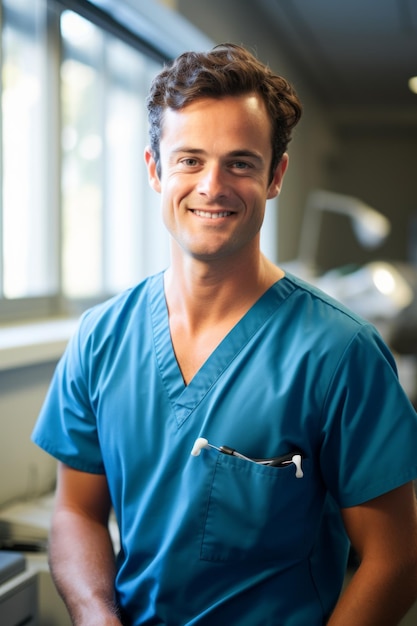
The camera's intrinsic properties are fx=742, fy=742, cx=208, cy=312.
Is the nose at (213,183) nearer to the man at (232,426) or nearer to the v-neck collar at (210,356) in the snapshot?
the man at (232,426)

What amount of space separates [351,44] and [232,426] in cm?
348

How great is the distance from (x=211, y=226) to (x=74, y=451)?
386 millimetres

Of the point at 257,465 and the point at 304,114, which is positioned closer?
the point at 257,465

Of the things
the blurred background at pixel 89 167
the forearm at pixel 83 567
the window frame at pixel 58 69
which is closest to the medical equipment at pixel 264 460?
the forearm at pixel 83 567

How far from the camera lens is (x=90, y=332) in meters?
1.08

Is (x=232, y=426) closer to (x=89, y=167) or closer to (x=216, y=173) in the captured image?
(x=216, y=173)

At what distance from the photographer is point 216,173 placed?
949mm

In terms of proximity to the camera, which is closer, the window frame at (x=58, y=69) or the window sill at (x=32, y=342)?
the window sill at (x=32, y=342)

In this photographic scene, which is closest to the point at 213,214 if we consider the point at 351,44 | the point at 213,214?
the point at 213,214

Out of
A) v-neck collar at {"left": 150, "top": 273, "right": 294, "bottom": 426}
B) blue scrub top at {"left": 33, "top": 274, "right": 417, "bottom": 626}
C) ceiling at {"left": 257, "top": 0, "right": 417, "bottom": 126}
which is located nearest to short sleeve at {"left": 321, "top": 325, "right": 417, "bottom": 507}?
blue scrub top at {"left": 33, "top": 274, "right": 417, "bottom": 626}

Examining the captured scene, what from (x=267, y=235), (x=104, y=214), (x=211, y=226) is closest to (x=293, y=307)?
(x=211, y=226)

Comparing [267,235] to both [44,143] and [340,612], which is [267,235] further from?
[340,612]

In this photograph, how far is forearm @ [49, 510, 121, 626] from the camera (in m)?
0.96

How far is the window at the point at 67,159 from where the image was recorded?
1938mm
